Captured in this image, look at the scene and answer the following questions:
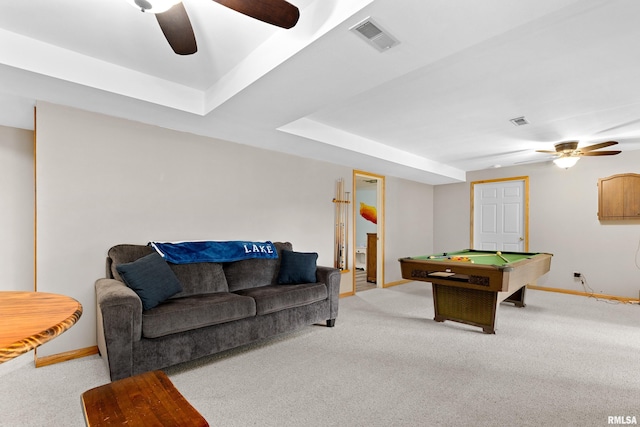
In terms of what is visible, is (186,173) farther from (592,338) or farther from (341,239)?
(592,338)

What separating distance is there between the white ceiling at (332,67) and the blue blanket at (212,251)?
125cm

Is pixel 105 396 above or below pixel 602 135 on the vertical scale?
below

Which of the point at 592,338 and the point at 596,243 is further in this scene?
the point at 596,243

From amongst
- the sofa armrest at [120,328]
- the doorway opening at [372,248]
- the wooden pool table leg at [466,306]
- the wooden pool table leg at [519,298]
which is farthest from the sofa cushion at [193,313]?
the wooden pool table leg at [519,298]

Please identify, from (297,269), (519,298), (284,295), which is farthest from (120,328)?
(519,298)

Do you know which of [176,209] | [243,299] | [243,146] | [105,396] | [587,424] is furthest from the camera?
[243,146]

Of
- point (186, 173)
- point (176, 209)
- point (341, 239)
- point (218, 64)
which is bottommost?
point (341, 239)

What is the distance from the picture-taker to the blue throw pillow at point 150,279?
2604mm

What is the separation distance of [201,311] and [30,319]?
1734 mm

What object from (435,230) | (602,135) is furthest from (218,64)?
(435,230)

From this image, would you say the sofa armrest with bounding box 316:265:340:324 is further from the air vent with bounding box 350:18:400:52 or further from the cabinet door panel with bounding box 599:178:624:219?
the cabinet door panel with bounding box 599:178:624:219

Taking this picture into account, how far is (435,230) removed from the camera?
24.7 feet

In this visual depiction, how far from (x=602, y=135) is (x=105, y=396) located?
19.1 ft

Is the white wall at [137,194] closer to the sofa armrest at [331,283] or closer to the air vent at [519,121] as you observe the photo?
the sofa armrest at [331,283]
